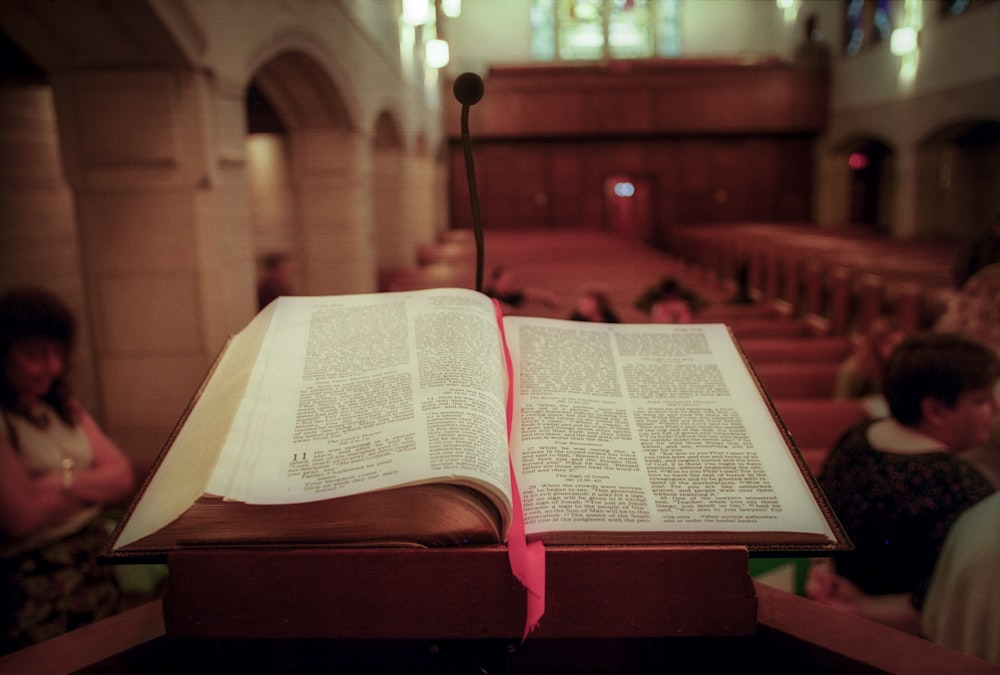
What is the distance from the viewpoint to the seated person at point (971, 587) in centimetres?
117

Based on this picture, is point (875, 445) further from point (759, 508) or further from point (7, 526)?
point (7, 526)

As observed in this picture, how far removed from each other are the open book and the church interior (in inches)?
7.4

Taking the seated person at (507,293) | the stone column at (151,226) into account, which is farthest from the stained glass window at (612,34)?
the stone column at (151,226)

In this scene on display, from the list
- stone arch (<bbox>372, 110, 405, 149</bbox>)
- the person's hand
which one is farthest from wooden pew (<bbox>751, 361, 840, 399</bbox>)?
stone arch (<bbox>372, 110, 405, 149</bbox>)

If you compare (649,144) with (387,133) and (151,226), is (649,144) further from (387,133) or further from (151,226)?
(151,226)

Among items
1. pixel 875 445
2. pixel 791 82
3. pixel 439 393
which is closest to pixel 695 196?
pixel 791 82

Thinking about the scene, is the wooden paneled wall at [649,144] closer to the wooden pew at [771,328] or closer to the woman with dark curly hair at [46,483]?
the wooden pew at [771,328]

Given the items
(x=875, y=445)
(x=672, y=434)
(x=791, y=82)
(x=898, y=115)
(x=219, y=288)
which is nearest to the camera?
(x=672, y=434)

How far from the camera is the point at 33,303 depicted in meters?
1.73

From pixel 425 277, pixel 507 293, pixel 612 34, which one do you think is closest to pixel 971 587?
pixel 507 293

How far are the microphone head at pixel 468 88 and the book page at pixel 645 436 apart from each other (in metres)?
0.30

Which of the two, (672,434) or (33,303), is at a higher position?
(33,303)

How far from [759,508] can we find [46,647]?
2.67ft

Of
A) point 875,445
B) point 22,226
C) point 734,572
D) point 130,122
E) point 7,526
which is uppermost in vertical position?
point 130,122
